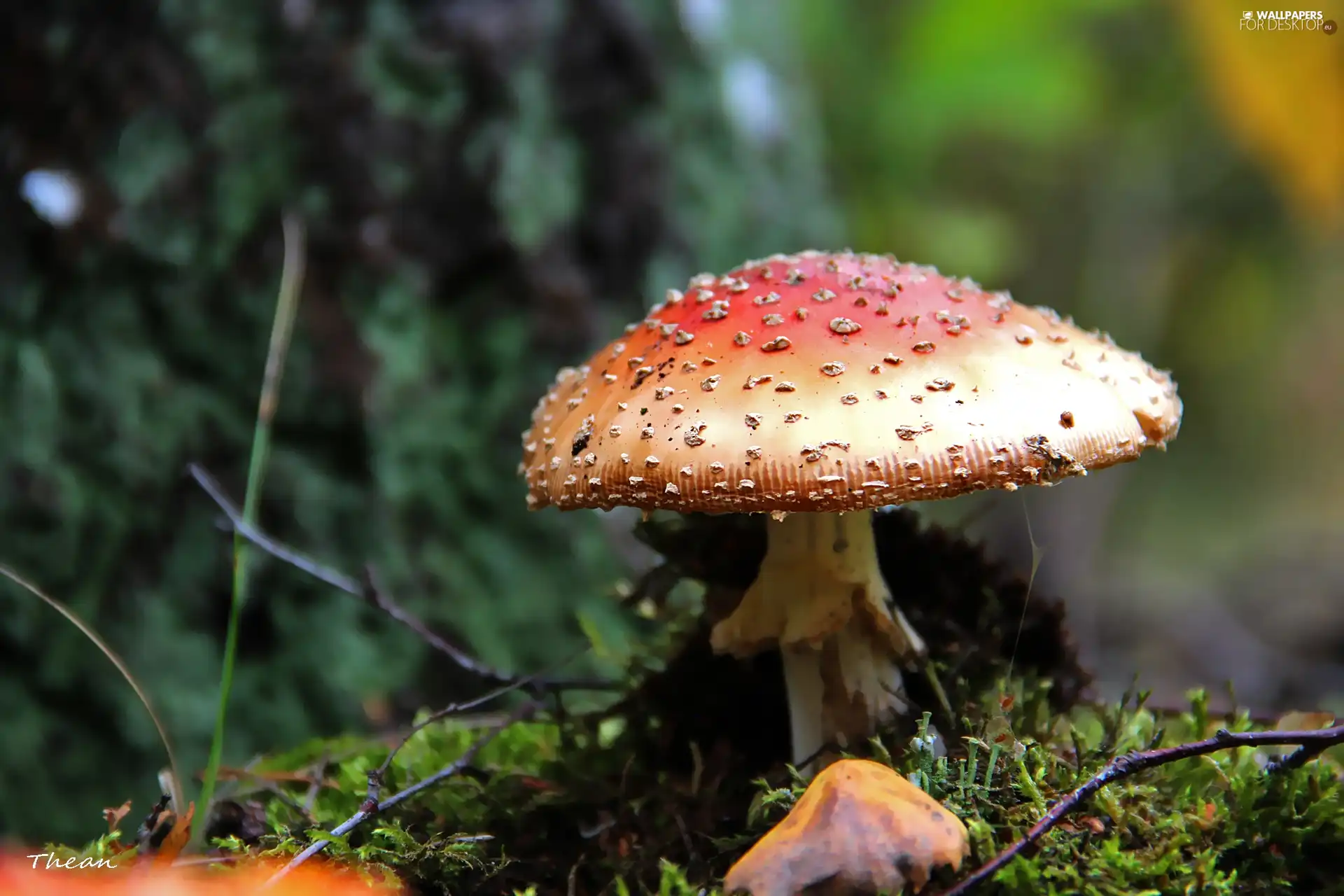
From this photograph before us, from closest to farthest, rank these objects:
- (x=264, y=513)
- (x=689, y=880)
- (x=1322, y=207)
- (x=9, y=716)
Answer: (x=689, y=880), (x=9, y=716), (x=264, y=513), (x=1322, y=207)

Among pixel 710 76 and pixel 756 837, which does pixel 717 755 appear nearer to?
pixel 756 837

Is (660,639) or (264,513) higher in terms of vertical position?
(264,513)

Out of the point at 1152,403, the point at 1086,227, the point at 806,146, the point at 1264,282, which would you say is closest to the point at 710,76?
the point at 806,146

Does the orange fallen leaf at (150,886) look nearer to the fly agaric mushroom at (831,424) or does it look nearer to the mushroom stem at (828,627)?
the fly agaric mushroom at (831,424)

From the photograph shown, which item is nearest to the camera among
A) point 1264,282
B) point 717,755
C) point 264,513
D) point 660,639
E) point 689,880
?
point 689,880

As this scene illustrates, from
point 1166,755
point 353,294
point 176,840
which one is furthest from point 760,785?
point 353,294

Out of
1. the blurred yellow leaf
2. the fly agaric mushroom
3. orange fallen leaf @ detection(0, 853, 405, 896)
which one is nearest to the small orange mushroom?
the fly agaric mushroom

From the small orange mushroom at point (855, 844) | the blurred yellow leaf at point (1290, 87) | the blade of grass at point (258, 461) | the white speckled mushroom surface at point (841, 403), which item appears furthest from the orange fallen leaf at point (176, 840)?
the blurred yellow leaf at point (1290, 87)
